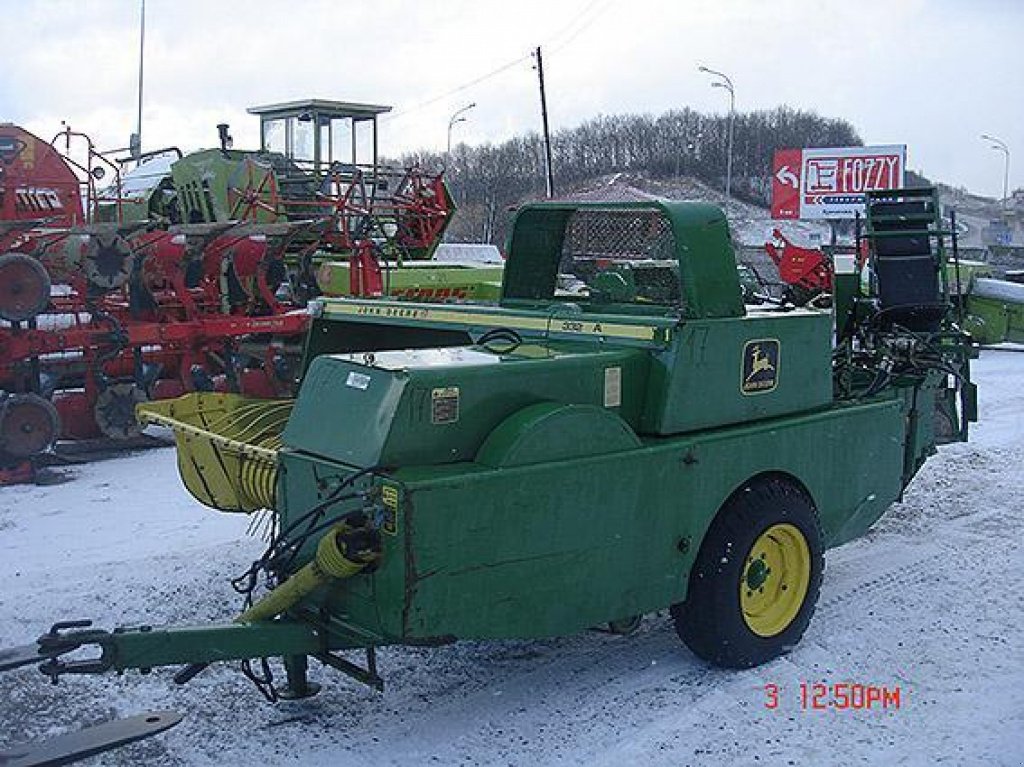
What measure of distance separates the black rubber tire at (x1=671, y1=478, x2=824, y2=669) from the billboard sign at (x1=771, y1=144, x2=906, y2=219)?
24.5 m

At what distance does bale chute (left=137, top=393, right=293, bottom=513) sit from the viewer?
5.18 m

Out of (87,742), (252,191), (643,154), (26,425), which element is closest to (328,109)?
(252,191)

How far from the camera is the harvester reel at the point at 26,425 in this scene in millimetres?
8727

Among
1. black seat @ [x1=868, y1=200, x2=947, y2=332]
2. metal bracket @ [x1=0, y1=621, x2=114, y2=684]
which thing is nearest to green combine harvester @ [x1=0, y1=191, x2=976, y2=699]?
metal bracket @ [x1=0, y1=621, x2=114, y2=684]

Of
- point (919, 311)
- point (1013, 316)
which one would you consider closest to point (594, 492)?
point (919, 311)

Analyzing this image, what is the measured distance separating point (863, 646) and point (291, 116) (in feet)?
42.0

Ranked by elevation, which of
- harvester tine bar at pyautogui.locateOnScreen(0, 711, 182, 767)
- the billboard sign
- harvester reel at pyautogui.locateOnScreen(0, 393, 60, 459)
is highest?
the billboard sign

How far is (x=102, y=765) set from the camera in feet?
13.9

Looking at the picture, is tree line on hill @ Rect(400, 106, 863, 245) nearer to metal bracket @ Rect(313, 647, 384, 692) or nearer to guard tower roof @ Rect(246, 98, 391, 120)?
guard tower roof @ Rect(246, 98, 391, 120)

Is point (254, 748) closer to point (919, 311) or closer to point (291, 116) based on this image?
point (919, 311)

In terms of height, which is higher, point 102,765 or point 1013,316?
point 1013,316

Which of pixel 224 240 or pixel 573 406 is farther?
pixel 224 240

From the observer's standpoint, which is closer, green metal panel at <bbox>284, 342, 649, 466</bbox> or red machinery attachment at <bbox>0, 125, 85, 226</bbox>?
green metal panel at <bbox>284, 342, 649, 466</bbox>

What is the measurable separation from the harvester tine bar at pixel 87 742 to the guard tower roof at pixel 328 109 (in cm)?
1300
